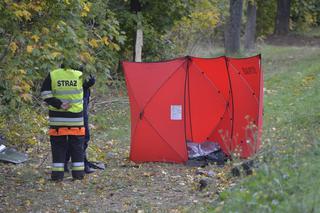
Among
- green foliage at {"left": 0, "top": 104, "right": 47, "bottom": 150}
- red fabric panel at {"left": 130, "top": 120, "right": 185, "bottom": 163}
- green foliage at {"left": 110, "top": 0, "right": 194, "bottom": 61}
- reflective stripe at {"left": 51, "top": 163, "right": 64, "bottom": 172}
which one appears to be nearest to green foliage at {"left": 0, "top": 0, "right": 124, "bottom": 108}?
reflective stripe at {"left": 51, "top": 163, "right": 64, "bottom": 172}

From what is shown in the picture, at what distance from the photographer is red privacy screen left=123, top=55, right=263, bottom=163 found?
1072cm

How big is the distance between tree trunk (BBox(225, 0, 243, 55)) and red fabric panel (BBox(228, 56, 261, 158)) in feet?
53.1

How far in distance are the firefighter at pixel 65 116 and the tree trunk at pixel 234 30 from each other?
18.0 meters

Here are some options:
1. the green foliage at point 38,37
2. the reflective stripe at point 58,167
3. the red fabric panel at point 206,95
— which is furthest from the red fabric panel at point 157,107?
the green foliage at point 38,37

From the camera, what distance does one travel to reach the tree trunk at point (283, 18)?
33906mm

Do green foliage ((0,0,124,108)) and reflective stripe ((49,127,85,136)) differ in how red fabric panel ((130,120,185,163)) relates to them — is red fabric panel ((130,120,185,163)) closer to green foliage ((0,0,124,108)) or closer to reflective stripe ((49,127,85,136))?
reflective stripe ((49,127,85,136))

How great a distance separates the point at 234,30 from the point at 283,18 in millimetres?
7541

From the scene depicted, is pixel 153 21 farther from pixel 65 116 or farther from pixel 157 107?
pixel 65 116

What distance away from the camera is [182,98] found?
10.8 metres

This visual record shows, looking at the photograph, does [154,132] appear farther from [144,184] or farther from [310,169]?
[310,169]

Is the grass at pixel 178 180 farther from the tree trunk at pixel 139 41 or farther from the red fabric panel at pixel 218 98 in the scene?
the tree trunk at pixel 139 41

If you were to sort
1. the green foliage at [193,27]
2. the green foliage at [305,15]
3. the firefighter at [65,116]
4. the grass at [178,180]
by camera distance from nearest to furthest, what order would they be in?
the grass at [178,180]
the firefighter at [65,116]
the green foliage at [193,27]
the green foliage at [305,15]

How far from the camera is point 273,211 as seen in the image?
18.1 ft

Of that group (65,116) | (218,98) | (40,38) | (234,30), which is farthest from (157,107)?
(234,30)
